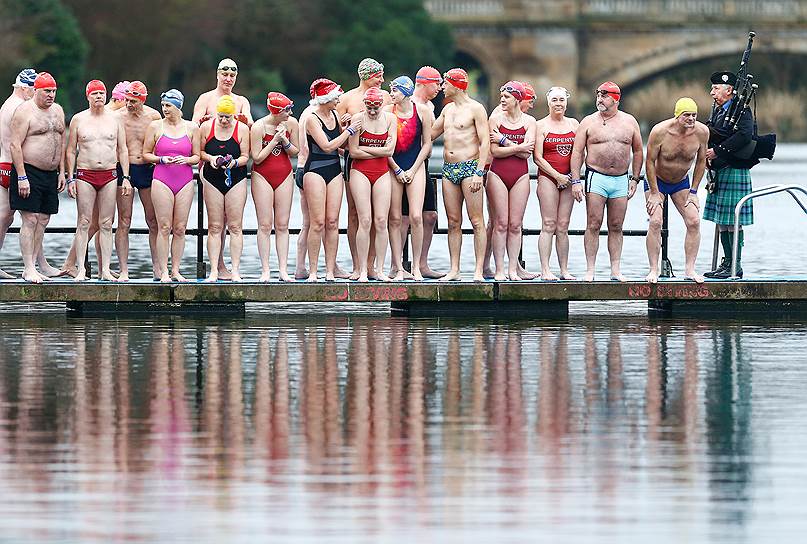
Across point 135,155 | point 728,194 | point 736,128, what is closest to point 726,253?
point 728,194

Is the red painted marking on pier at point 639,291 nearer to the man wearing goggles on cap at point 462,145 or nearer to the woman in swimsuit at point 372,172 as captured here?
the man wearing goggles on cap at point 462,145

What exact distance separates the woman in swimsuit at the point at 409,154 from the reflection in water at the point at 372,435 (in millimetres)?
1805

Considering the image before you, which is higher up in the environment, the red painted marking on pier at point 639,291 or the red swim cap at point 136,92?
the red swim cap at point 136,92

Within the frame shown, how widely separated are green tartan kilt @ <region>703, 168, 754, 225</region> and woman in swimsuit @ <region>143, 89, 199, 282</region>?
14.2 ft

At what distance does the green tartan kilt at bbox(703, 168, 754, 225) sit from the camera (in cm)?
1905

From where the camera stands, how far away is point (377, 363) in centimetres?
1490

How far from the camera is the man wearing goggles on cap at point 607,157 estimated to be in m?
18.3

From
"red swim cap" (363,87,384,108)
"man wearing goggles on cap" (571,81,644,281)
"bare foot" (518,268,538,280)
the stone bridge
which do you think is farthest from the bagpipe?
the stone bridge

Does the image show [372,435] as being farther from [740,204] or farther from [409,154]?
[740,204]

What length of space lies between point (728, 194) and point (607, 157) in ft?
4.59

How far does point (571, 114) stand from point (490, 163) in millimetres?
72851

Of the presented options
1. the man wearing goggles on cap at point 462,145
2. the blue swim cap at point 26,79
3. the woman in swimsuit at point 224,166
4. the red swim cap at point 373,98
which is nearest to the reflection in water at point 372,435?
the woman in swimsuit at point 224,166

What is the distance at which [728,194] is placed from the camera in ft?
62.6

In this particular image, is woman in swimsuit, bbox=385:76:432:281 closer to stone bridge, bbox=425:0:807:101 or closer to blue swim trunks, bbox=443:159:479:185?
blue swim trunks, bbox=443:159:479:185
